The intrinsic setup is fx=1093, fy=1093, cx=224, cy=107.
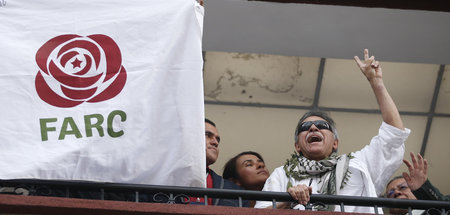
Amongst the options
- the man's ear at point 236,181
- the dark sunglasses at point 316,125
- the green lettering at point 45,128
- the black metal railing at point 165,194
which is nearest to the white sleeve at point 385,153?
A: the dark sunglasses at point 316,125

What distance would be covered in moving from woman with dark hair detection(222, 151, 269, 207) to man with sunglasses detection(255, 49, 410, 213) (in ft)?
2.35

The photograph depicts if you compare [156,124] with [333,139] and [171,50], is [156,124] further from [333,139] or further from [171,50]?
[333,139]

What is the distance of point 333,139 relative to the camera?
8648mm

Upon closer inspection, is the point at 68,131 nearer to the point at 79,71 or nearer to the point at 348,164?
the point at 79,71

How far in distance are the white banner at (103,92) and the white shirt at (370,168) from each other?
0.91 m

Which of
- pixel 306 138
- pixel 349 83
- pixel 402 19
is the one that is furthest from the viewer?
pixel 349 83

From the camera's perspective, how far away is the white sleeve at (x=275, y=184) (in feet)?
27.1

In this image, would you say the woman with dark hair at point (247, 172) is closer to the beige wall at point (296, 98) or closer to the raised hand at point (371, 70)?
the raised hand at point (371, 70)

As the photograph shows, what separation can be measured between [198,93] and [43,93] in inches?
43.7

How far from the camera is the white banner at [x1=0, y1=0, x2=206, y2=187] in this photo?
762cm

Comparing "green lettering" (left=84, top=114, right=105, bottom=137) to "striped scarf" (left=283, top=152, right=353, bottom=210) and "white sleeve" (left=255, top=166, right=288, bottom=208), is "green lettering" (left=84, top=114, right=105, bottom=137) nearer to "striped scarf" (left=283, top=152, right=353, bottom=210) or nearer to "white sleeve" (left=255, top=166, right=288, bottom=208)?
"white sleeve" (left=255, top=166, right=288, bottom=208)

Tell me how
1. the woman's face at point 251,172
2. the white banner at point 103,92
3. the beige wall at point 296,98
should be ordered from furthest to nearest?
the beige wall at point 296,98 < the woman's face at point 251,172 < the white banner at point 103,92

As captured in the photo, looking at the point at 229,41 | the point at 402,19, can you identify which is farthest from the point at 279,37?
the point at 402,19

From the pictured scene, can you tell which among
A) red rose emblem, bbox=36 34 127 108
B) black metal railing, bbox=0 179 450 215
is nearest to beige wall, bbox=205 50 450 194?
red rose emblem, bbox=36 34 127 108
